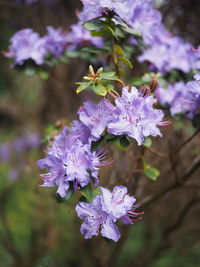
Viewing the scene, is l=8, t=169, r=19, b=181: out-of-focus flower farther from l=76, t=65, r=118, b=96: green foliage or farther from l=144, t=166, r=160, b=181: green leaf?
l=76, t=65, r=118, b=96: green foliage

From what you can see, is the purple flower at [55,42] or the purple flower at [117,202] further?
the purple flower at [55,42]

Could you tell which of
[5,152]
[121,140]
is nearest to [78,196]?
[121,140]

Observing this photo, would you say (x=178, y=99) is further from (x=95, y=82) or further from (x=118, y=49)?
(x=95, y=82)

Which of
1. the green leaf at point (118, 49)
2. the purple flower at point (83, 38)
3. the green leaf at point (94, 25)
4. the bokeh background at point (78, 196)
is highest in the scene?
the purple flower at point (83, 38)

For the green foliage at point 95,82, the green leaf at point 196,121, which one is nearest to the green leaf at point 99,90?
the green foliage at point 95,82

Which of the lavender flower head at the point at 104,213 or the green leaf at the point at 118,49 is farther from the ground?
the green leaf at the point at 118,49

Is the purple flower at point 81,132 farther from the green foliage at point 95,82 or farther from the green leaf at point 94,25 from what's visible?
the green leaf at point 94,25

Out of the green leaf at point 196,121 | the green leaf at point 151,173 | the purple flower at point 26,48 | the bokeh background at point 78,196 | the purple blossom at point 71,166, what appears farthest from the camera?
the bokeh background at point 78,196
